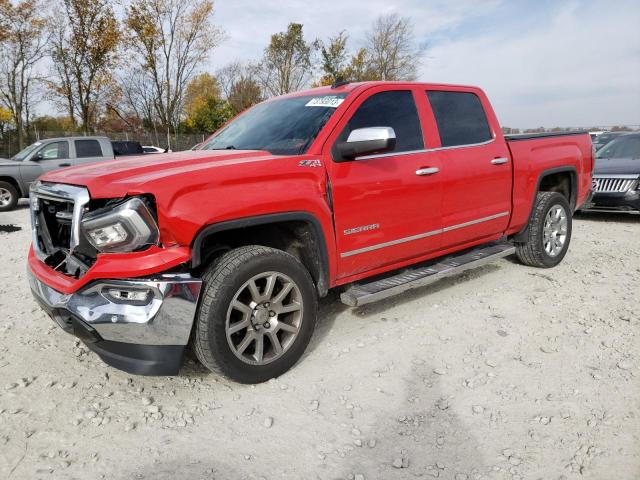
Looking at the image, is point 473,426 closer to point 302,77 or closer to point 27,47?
point 27,47

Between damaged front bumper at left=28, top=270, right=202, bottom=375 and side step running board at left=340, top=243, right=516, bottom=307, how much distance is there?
3.89 feet

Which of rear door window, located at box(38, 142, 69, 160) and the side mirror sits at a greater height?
rear door window, located at box(38, 142, 69, 160)

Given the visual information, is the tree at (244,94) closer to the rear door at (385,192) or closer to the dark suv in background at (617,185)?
the dark suv in background at (617,185)

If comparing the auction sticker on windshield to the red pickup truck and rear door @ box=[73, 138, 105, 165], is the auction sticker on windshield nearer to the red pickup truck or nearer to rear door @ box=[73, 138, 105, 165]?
the red pickup truck

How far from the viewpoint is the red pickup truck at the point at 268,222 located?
244cm

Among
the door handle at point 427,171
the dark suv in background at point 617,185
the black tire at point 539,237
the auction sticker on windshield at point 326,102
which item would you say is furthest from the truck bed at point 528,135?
the dark suv in background at point 617,185

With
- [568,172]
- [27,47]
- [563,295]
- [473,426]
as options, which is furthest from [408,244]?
[27,47]

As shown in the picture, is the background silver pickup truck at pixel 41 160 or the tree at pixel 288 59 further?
the tree at pixel 288 59

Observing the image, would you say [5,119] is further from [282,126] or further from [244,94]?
[282,126]

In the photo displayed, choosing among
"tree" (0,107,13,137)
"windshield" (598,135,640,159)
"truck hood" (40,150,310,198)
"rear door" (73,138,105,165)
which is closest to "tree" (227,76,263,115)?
"tree" (0,107,13,137)

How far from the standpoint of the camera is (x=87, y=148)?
11.4m

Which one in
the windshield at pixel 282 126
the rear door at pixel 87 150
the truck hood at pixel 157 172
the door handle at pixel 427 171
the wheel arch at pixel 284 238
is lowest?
the wheel arch at pixel 284 238

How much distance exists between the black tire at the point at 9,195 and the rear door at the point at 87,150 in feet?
4.88

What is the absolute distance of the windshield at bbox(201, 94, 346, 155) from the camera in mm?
3258
